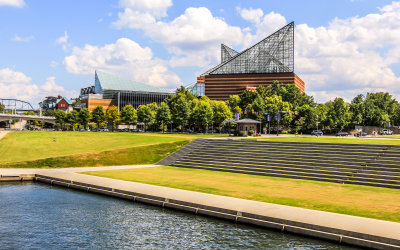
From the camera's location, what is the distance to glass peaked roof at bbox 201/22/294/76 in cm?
16238

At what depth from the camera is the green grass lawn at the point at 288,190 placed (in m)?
21.0

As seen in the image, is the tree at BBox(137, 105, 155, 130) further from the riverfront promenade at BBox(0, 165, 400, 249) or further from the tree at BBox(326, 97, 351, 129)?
the riverfront promenade at BBox(0, 165, 400, 249)

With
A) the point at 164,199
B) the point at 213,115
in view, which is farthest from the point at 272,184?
the point at 213,115

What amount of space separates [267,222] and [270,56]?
158113 millimetres

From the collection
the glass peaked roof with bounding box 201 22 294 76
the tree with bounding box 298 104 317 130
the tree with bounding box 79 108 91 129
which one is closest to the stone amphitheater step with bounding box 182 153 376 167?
the tree with bounding box 298 104 317 130

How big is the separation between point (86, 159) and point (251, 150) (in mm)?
22255

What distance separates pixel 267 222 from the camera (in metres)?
18.4

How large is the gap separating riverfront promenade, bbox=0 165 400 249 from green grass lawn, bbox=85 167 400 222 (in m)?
1.58

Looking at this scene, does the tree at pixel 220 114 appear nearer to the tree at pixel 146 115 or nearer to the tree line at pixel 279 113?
the tree line at pixel 279 113

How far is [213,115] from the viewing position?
110m

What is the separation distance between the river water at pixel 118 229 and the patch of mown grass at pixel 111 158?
18.9 metres

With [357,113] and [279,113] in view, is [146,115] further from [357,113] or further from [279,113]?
[357,113]

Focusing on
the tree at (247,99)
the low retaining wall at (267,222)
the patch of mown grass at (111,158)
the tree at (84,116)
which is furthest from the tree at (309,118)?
the tree at (84,116)

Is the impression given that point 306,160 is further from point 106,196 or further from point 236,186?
point 106,196
